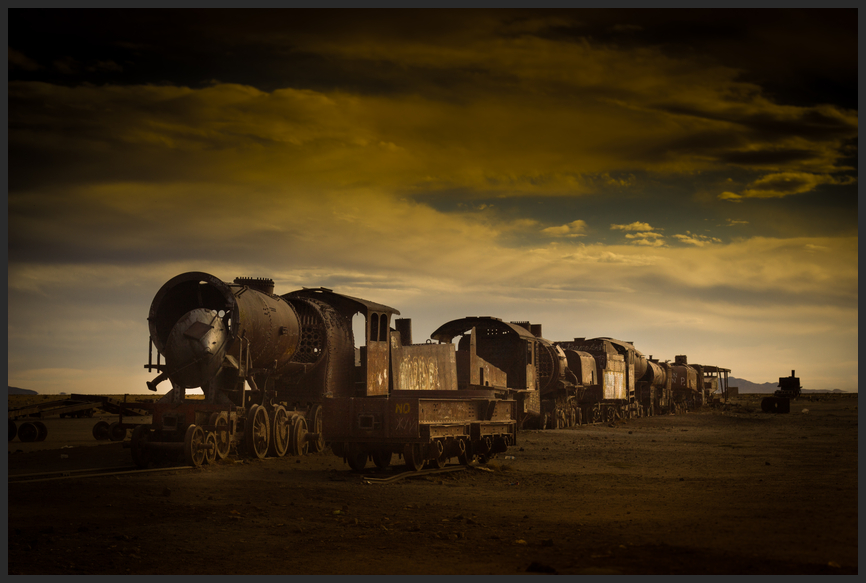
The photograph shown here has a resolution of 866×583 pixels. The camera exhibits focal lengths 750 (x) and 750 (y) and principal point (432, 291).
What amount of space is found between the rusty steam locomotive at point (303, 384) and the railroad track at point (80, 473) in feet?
1.44

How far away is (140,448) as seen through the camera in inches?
602

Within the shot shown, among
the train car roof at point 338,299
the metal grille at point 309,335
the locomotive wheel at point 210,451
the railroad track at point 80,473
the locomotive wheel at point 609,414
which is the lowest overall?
the locomotive wheel at point 609,414

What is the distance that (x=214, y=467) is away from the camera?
15336mm

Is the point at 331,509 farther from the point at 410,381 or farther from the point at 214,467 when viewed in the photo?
the point at 410,381

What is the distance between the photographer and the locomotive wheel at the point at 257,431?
16812 millimetres

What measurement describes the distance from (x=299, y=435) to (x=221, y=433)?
9.38ft

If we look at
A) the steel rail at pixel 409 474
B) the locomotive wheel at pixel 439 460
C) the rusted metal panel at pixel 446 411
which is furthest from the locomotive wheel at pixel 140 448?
the locomotive wheel at pixel 439 460

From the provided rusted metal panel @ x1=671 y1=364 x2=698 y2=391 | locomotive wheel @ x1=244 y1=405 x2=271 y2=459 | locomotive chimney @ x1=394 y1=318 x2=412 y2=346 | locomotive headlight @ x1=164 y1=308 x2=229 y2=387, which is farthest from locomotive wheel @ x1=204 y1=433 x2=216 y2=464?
rusted metal panel @ x1=671 y1=364 x2=698 y2=391

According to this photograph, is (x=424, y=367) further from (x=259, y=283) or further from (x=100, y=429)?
(x=100, y=429)

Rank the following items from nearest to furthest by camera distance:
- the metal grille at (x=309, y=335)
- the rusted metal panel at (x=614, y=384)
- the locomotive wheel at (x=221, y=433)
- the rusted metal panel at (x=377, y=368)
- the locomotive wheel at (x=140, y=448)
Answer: the locomotive wheel at (x=140, y=448) → the locomotive wheel at (x=221, y=433) → the rusted metal panel at (x=377, y=368) → the metal grille at (x=309, y=335) → the rusted metal panel at (x=614, y=384)

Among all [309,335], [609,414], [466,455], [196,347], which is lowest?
[609,414]

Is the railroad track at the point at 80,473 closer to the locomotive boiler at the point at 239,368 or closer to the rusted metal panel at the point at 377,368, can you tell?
the locomotive boiler at the point at 239,368

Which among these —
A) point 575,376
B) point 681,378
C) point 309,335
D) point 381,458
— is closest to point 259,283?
point 309,335

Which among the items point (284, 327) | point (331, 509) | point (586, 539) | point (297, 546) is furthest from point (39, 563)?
point (284, 327)
